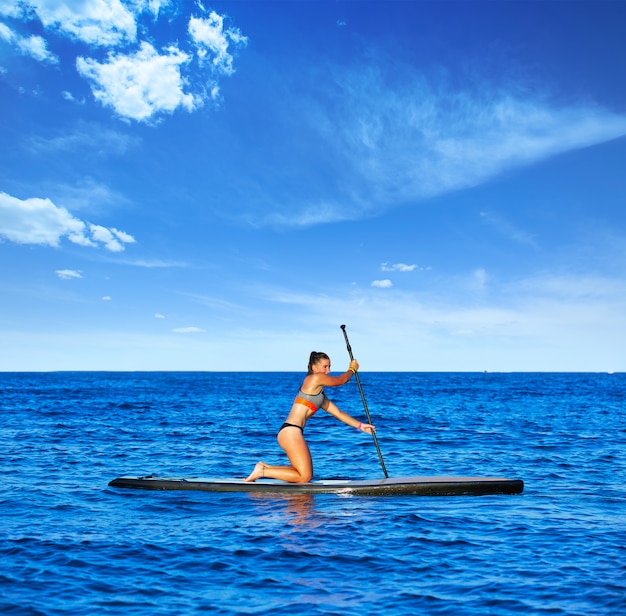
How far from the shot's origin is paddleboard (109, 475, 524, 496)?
11.1 meters

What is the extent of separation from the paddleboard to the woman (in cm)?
23

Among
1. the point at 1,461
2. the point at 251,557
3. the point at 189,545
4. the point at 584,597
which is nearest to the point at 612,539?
the point at 584,597

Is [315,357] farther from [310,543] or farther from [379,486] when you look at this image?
[310,543]

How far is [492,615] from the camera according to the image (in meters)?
5.92

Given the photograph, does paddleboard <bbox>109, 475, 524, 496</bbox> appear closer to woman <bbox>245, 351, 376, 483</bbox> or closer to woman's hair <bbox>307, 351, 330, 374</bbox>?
woman <bbox>245, 351, 376, 483</bbox>

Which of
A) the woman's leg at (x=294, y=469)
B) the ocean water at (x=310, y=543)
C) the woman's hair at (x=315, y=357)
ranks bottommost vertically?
the ocean water at (x=310, y=543)

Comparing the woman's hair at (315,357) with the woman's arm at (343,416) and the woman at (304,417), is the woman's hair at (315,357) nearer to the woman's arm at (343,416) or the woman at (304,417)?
the woman at (304,417)

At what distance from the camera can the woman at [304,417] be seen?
10.9 meters

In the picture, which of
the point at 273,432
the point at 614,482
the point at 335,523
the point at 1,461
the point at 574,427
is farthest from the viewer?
the point at 574,427

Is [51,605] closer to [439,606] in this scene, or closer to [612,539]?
[439,606]

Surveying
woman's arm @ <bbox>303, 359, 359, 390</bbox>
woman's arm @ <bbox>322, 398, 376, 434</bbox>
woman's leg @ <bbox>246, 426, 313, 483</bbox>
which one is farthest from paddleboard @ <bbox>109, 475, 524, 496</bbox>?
woman's arm @ <bbox>303, 359, 359, 390</bbox>

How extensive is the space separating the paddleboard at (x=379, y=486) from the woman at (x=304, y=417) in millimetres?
227

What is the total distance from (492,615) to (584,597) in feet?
4.05

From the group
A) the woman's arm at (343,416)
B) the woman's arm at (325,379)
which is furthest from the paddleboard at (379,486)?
the woman's arm at (325,379)
